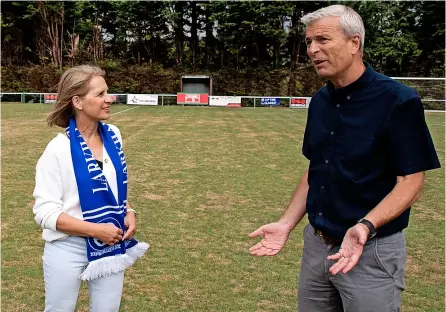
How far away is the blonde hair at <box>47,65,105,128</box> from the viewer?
108 inches

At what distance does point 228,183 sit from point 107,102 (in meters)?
6.92

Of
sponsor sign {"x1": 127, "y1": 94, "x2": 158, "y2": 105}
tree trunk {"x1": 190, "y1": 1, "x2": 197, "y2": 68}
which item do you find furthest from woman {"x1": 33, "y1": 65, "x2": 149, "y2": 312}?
tree trunk {"x1": 190, "y1": 1, "x2": 197, "y2": 68}

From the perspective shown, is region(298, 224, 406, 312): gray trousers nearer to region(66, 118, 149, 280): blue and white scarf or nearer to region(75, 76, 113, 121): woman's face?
region(66, 118, 149, 280): blue and white scarf

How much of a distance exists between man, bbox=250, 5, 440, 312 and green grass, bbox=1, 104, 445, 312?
7.17ft

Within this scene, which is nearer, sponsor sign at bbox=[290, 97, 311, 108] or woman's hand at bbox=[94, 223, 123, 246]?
woman's hand at bbox=[94, 223, 123, 246]

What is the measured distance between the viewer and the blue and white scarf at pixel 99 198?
261cm

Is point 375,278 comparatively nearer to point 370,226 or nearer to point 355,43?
point 370,226

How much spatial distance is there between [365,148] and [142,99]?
37.3 metres

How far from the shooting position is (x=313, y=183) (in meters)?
2.61

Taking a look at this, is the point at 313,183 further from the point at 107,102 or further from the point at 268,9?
the point at 268,9

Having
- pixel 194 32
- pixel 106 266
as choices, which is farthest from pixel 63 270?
pixel 194 32

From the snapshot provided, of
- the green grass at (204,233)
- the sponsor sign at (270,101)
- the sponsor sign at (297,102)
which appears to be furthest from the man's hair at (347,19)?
the sponsor sign at (270,101)

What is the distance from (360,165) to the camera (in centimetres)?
235

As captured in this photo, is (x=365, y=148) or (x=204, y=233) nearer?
(x=365, y=148)
